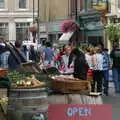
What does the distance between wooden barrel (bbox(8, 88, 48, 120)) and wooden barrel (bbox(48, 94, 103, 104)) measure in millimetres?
372

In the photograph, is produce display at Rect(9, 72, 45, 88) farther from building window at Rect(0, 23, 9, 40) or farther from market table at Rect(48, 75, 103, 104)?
building window at Rect(0, 23, 9, 40)

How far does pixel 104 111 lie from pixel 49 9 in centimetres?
4796

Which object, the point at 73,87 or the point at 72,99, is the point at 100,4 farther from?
the point at 72,99

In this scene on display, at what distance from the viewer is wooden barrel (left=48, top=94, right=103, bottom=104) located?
30.1 feet

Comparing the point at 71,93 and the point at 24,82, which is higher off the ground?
the point at 24,82

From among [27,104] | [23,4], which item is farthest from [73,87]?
[23,4]

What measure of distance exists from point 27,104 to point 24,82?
0.50m

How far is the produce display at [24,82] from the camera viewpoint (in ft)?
29.1

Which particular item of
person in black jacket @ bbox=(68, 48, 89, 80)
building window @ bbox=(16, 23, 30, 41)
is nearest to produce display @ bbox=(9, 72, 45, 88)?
person in black jacket @ bbox=(68, 48, 89, 80)

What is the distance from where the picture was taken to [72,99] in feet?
30.3

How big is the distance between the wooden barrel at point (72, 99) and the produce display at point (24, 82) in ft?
1.13

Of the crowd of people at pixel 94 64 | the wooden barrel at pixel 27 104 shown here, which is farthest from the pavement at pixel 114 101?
the wooden barrel at pixel 27 104

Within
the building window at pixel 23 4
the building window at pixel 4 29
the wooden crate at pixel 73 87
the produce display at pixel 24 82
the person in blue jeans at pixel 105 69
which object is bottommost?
the person in blue jeans at pixel 105 69

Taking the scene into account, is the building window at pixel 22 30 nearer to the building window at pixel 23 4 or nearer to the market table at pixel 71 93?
the building window at pixel 23 4
